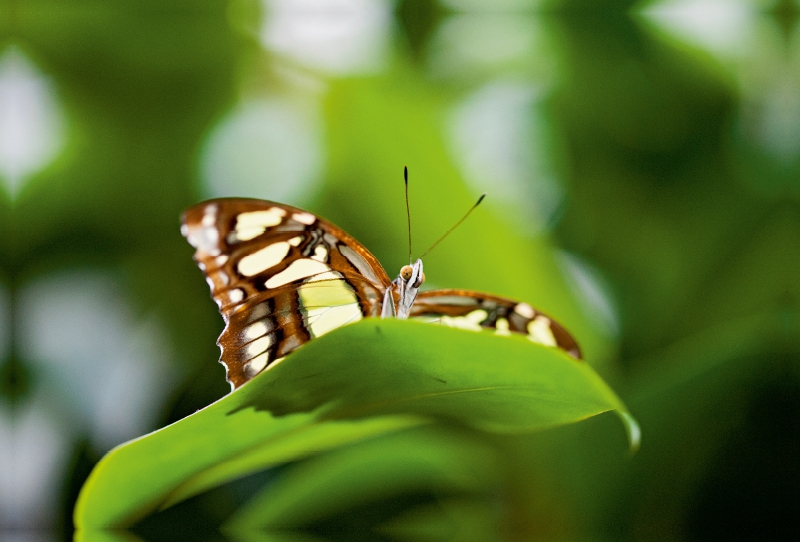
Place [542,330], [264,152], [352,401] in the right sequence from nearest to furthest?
[352,401] → [542,330] → [264,152]

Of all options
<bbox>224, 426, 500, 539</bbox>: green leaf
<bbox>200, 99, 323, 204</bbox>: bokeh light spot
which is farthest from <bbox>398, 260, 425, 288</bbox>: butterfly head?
<bbox>200, 99, 323, 204</bbox>: bokeh light spot

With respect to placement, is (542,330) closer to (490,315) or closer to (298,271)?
(490,315)

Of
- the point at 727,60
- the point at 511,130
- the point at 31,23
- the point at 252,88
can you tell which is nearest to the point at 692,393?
the point at 511,130

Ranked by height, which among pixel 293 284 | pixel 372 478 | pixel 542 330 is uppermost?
pixel 293 284

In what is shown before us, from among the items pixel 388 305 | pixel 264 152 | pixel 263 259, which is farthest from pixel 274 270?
pixel 264 152

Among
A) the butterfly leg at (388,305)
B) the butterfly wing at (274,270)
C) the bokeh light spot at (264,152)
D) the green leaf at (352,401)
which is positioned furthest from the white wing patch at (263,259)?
the bokeh light spot at (264,152)

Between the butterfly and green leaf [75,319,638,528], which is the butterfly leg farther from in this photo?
green leaf [75,319,638,528]

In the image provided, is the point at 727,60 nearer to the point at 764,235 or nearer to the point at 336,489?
the point at 764,235

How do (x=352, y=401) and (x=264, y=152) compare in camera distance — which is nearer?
(x=352, y=401)
